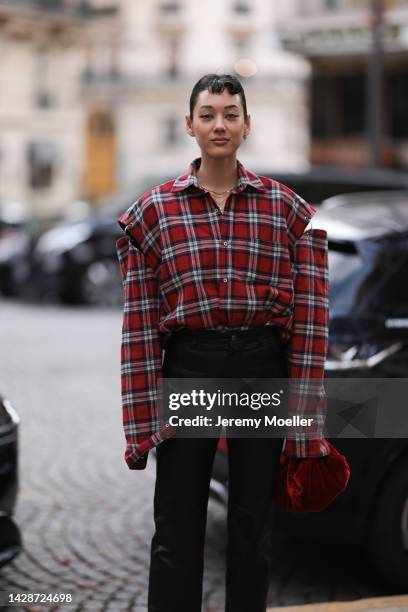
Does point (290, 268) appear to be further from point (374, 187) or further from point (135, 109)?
point (135, 109)

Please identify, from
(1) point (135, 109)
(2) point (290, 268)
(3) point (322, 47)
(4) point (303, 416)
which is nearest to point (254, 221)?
(2) point (290, 268)

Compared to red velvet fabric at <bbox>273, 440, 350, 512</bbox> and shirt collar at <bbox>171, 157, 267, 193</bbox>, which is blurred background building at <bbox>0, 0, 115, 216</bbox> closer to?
shirt collar at <bbox>171, 157, 267, 193</bbox>

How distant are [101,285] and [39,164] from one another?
33.6 metres

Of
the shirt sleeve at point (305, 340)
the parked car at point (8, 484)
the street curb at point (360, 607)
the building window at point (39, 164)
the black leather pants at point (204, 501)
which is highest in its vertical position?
the shirt sleeve at point (305, 340)

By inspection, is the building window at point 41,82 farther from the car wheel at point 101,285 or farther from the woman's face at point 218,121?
the woman's face at point 218,121

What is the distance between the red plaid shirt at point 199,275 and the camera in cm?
292

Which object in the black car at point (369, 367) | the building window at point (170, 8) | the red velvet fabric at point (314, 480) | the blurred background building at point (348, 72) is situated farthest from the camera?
the building window at point (170, 8)

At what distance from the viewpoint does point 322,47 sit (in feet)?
86.3

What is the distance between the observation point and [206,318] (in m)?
2.91

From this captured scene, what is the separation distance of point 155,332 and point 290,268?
1.41 ft

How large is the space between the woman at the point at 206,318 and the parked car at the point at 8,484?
1.04 meters

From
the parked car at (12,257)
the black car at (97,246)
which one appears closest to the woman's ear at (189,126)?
the black car at (97,246)

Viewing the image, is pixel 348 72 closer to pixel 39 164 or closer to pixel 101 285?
pixel 101 285

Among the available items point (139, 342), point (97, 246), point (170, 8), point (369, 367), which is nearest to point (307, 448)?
point (139, 342)
